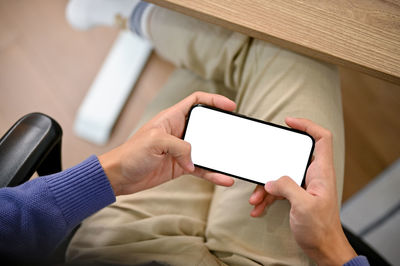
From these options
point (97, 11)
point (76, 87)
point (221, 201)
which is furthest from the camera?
point (76, 87)

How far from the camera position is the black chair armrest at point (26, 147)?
501mm

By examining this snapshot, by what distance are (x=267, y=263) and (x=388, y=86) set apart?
0.80 m

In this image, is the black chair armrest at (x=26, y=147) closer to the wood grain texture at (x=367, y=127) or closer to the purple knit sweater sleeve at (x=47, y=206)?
the purple knit sweater sleeve at (x=47, y=206)

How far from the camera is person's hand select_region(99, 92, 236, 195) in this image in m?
0.50

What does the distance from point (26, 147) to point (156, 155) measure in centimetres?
20

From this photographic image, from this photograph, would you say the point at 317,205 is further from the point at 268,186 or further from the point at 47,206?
the point at 47,206

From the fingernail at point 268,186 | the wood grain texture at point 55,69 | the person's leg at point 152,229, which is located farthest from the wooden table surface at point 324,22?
the wood grain texture at point 55,69

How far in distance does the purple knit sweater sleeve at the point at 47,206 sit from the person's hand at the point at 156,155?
0.09 ft

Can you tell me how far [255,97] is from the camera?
1.97 feet

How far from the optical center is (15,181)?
498 millimetres

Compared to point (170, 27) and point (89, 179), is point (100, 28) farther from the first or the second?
point (89, 179)

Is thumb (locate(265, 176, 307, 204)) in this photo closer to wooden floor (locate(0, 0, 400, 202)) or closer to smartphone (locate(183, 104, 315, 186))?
smartphone (locate(183, 104, 315, 186))

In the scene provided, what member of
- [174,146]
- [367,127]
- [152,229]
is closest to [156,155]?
[174,146]

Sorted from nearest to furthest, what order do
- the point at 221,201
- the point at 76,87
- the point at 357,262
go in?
the point at 357,262, the point at 221,201, the point at 76,87
